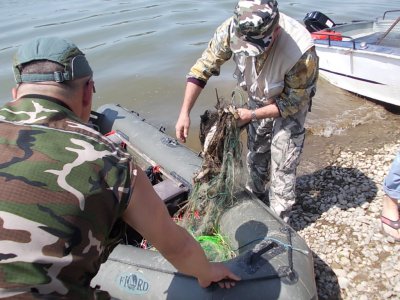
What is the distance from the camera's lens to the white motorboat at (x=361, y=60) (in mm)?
5180

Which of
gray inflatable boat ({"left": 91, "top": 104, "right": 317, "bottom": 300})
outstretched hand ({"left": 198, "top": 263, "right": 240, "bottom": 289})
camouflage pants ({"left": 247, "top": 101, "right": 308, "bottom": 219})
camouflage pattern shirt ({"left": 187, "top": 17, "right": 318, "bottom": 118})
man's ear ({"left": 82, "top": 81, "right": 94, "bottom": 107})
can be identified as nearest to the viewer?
man's ear ({"left": 82, "top": 81, "right": 94, "bottom": 107})

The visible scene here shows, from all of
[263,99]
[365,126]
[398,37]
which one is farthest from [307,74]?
[398,37]

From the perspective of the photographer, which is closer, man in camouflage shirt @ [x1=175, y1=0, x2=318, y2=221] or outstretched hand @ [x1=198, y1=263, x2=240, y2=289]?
outstretched hand @ [x1=198, y1=263, x2=240, y2=289]

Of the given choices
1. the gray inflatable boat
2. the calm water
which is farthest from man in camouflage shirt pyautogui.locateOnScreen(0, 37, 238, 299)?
the calm water

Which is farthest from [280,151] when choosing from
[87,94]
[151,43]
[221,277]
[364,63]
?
[151,43]

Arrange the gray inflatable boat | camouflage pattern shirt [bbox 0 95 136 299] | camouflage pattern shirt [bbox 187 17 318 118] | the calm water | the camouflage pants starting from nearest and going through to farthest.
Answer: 1. camouflage pattern shirt [bbox 0 95 136 299]
2. the gray inflatable boat
3. camouflage pattern shirt [bbox 187 17 318 118]
4. the camouflage pants
5. the calm water

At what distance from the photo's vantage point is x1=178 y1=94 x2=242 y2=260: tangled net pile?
2609 mm

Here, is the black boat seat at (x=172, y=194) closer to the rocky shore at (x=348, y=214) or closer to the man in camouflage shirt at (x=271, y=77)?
the man in camouflage shirt at (x=271, y=77)

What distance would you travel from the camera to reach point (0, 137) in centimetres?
110

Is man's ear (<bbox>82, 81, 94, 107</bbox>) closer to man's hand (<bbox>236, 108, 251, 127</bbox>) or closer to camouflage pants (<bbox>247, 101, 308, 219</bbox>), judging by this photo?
man's hand (<bbox>236, 108, 251, 127</bbox>)

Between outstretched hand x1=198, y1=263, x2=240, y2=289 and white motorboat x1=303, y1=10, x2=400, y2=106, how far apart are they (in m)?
4.14

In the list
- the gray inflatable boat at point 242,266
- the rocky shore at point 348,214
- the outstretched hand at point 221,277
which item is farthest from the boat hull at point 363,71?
the outstretched hand at point 221,277

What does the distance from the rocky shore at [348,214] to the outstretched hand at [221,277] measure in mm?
999

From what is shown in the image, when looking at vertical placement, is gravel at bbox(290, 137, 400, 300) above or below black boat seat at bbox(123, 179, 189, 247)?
below
